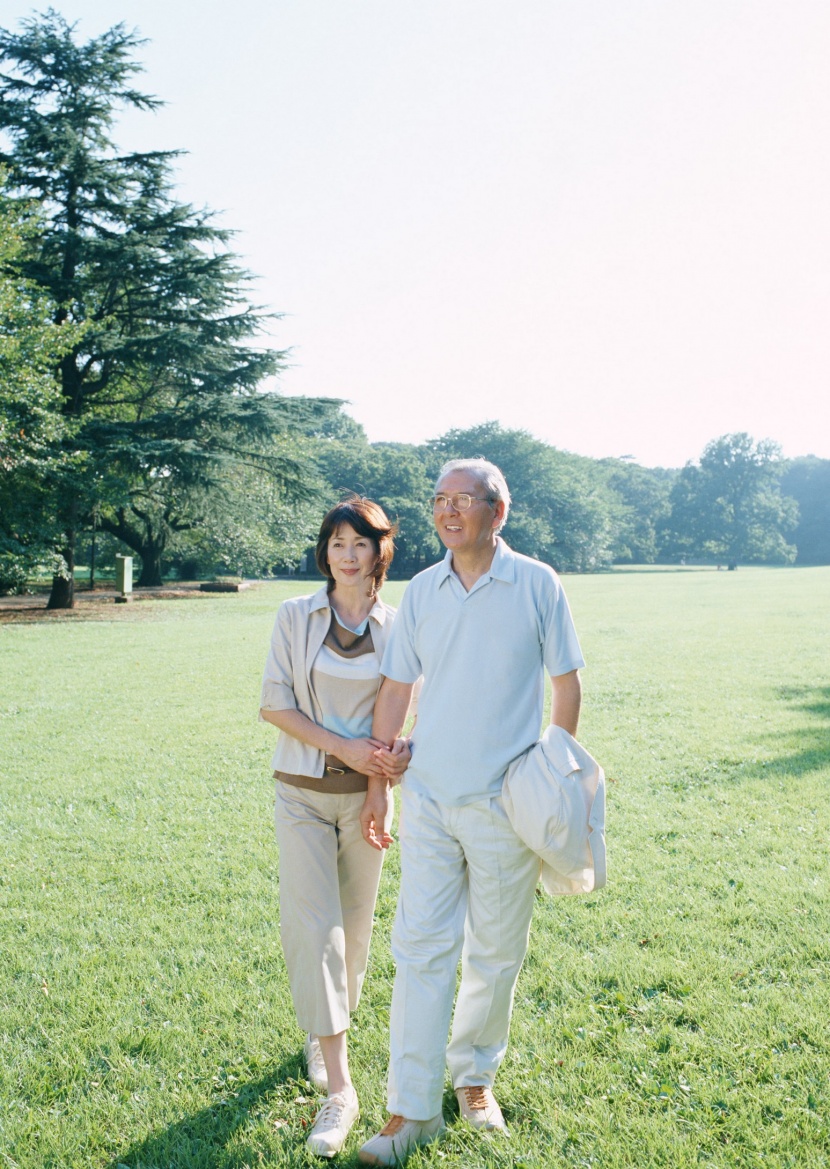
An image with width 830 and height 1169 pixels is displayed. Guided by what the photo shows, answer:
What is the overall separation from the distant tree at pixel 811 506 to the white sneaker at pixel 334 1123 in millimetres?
91917

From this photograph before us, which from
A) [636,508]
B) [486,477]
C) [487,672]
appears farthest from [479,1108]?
[636,508]

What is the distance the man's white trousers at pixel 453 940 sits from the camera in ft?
8.50

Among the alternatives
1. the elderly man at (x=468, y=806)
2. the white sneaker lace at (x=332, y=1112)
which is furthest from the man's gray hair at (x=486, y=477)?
the white sneaker lace at (x=332, y=1112)

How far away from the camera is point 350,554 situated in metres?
3.06

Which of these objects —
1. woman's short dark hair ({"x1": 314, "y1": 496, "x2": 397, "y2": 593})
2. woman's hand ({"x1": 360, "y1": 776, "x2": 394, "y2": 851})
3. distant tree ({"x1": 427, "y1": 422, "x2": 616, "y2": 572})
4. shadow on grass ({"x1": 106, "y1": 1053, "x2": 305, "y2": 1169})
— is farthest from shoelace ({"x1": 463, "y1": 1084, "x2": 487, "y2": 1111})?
distant tree ({"x1": 427, "y1": 422, "x2": 616, "y2": 572})

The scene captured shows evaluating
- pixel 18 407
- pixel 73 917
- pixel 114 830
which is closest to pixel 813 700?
pixel 114 830

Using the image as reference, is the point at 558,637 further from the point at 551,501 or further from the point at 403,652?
the point at 551,501

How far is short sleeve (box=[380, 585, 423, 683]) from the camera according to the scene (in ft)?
9.32

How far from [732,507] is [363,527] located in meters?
82.2

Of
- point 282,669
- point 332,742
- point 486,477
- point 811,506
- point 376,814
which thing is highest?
point 811,506

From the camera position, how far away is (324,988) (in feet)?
9.31

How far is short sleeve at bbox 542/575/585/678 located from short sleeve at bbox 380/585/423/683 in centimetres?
43

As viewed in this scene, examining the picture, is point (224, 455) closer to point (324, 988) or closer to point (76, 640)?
point (76, 640)

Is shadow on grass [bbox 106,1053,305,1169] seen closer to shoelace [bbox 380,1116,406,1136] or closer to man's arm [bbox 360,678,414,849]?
shoelace [bbox 380,1116,406,1136]
